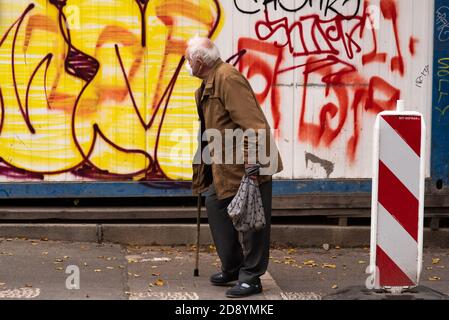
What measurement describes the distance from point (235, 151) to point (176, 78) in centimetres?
185

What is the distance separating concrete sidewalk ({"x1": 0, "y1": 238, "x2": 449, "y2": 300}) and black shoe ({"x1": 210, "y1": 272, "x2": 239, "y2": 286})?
2.4 inches

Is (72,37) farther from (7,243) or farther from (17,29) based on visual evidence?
(7,243)

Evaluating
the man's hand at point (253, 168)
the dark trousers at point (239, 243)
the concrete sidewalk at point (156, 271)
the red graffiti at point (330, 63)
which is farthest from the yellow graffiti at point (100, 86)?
the man's hand at point (253, 168)

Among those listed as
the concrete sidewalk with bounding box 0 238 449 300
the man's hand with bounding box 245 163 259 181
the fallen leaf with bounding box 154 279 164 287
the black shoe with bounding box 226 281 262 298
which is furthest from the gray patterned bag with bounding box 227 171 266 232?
the fallen leaf with bounding box 154 279 164 287

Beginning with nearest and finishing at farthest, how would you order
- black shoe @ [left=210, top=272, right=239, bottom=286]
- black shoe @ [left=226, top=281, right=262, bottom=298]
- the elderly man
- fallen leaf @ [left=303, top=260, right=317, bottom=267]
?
1. the elderly man
2. black shoe @ [left=226, top=281, right=262, bottom=298]
3. black shoe @ [left=210, top=272, right=239, bottom=286]
4. fallen leaf @ [left=303, top=260, right=317, bottom=267]

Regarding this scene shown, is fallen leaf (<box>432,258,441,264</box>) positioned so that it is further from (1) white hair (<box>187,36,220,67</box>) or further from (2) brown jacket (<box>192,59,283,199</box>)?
(1) white hair (<box>187,36,220,67</box>)

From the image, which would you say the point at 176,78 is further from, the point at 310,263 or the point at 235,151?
the point at 310,263

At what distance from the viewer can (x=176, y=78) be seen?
24.8 feet

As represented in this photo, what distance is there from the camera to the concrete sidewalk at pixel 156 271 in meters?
6.08

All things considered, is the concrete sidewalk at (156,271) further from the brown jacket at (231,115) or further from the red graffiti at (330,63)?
the red graffiti at (330,63)

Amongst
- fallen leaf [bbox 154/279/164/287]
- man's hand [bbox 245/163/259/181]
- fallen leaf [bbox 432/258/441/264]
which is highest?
man's hand [bbox 245/163/259/181]

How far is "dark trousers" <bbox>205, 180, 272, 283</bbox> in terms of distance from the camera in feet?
19.6

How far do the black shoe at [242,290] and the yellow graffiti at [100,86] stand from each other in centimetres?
196

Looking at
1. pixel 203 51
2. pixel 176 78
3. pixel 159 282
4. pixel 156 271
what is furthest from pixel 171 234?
pixel 203 51
